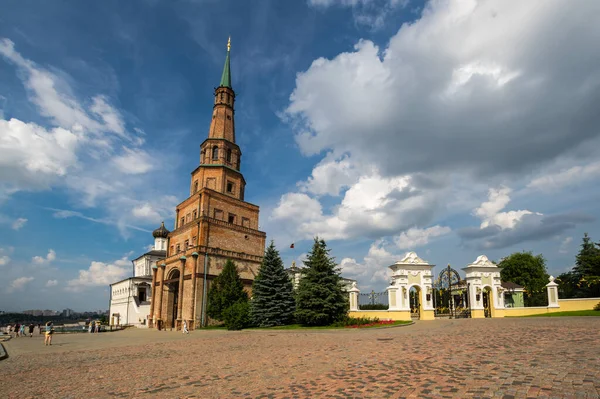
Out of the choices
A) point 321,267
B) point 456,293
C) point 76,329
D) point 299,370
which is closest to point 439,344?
point 299,370

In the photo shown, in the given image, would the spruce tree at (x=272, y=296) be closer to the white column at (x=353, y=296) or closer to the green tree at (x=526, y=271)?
the white column at (x=353, y=296)

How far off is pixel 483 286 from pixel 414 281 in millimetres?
5170

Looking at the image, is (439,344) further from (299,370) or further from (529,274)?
(529,274)

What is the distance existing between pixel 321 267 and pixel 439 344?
44.9 feet

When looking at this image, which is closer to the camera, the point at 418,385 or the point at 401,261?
the point at 418,385

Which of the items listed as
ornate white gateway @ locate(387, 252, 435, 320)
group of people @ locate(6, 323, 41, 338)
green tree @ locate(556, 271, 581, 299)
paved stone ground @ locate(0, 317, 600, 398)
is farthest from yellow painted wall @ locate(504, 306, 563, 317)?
group of people @ locate(6, 323, 41, 338)

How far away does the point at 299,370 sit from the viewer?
346 inches

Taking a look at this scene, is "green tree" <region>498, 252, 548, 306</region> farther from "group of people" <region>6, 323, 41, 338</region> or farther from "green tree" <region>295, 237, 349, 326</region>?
"group of people" <region>6, 323, 41, 338</region>

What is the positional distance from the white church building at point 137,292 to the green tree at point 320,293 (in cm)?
3208

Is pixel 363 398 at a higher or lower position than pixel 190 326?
higher

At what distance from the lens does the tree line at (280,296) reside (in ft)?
79.8

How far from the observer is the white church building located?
52.7m

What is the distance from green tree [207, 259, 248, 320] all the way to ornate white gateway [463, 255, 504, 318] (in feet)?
61.5

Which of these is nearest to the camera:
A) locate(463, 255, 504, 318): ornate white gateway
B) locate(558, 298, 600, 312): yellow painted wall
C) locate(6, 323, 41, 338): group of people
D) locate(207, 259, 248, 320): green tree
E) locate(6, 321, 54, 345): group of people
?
locate(6, 321, 54, 345): group of people
